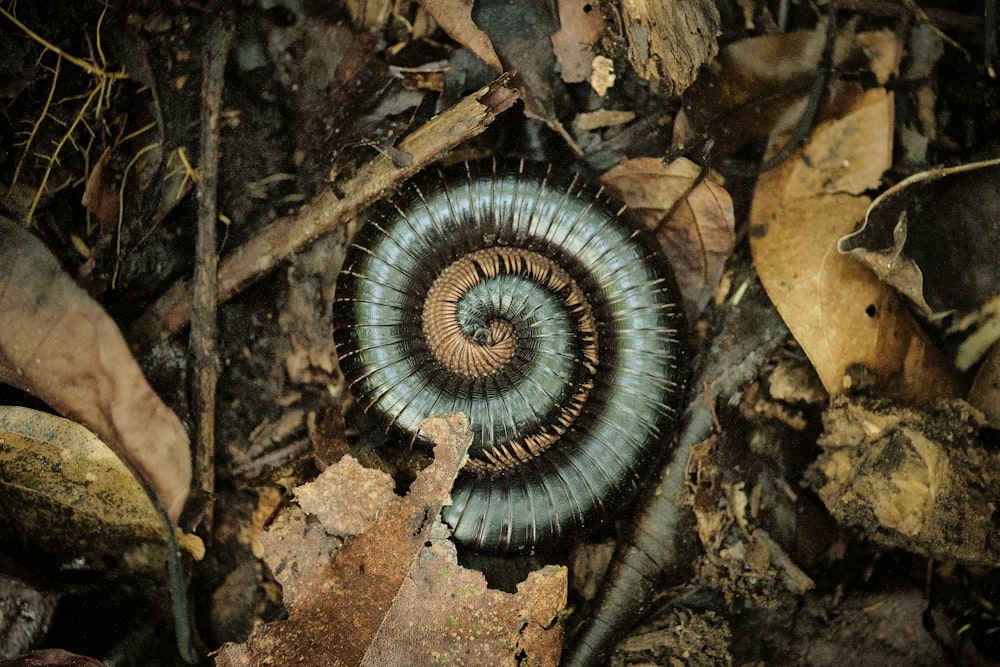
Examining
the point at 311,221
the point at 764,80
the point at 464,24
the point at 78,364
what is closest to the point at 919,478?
the point at 764,80

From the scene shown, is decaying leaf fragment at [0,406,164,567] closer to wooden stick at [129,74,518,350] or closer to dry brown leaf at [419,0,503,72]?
wooden stick at [129,74,518,350]

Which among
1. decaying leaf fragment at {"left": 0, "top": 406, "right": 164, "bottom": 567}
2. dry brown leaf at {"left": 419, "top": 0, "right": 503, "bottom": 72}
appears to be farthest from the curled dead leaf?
decaying leaf fragment at {"left": 0, "top": 406, "right": 164, "bottom": 567}

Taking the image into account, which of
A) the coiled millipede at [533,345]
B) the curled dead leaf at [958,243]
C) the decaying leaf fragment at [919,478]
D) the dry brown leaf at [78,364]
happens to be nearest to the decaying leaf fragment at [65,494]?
the dry brown leaf at [78,364]

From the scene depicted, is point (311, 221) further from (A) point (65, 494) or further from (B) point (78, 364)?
(A) point (65, 494)

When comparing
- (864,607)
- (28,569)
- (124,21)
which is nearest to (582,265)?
(864,607)

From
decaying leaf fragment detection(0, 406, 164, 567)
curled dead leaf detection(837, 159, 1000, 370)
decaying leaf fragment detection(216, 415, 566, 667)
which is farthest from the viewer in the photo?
curled dead leaf detection(837, 159, 1000, 370)
